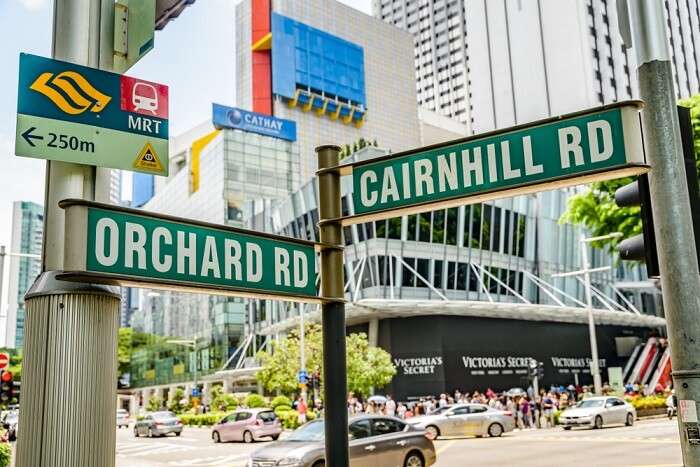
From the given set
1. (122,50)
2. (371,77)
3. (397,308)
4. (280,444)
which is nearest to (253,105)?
(371,77)

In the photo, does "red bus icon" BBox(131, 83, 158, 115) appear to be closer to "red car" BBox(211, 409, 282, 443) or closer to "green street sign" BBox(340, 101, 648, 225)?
"green street sign" BBox(340, 101, 648, 225)

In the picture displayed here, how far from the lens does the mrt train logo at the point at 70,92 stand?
3.59 meters

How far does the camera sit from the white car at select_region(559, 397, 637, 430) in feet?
98.1

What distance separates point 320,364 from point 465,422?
16.6m

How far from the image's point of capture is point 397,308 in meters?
46.5

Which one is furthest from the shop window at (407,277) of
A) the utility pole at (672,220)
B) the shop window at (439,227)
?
the utility pole at (672,220)

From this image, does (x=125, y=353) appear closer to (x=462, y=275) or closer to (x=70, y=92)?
(x=462, y=275)

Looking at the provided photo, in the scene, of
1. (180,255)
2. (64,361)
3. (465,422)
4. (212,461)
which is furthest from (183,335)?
(64,361)

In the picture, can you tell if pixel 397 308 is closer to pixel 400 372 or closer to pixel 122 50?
pixel 400 372

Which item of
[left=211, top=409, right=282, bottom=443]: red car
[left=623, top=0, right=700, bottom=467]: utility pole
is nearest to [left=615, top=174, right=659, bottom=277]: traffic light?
[left=623, top=0, right=700, bottom=467]: utility pole

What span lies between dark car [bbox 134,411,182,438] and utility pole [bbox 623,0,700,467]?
125ft

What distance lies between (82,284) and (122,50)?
1316 mm

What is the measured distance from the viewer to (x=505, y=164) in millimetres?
4312

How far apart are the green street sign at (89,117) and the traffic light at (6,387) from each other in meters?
23.0
